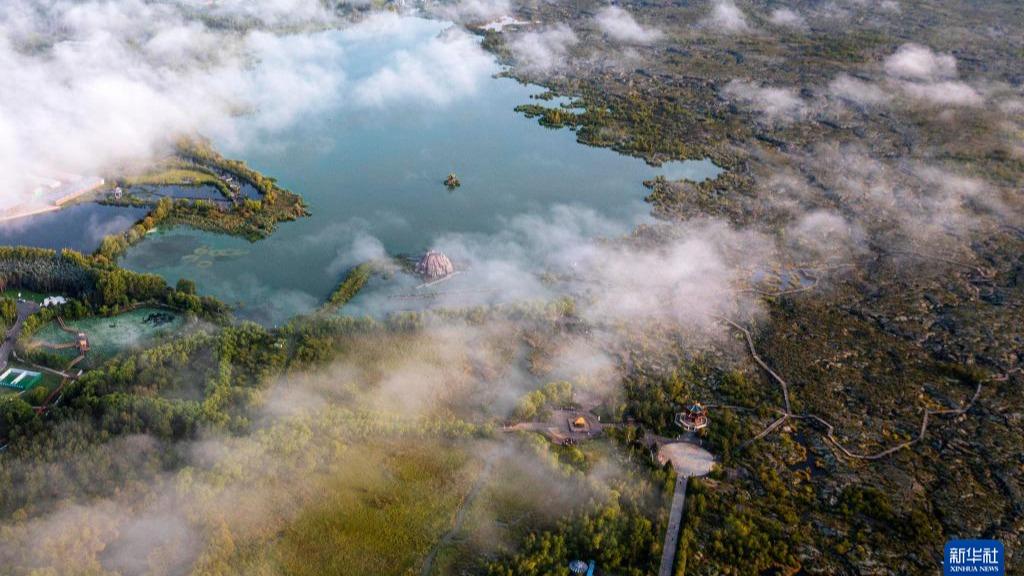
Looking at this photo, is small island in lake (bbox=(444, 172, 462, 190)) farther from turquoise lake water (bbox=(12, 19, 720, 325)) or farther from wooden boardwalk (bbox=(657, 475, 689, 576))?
wooden boardwalk (bbox=(657, 475, 689, 576))

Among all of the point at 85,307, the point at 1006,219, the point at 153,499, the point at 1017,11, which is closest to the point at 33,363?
the point at 85,307

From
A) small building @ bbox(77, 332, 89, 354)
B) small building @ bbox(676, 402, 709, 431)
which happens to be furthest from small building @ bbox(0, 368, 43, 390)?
small building @ bbox(676, 402, 709, 431)

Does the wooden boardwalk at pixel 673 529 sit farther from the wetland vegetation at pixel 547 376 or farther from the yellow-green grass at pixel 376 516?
the yellow-green grass at pixel 376 516

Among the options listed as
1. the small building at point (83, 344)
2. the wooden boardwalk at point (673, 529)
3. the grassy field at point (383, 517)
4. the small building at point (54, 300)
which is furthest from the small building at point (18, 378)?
the wooden boardwalk at point (673, 529)

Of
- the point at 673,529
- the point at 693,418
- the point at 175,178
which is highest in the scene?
the point at 673,529

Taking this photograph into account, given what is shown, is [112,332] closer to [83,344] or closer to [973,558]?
[83,344]

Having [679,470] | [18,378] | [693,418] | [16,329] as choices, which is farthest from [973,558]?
[16,329]
